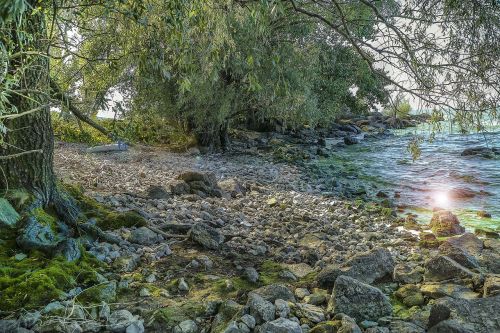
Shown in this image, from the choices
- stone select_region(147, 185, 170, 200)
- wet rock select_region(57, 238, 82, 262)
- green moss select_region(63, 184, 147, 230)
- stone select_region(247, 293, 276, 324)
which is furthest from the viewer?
stone select_region(147, 185, 170, 200)

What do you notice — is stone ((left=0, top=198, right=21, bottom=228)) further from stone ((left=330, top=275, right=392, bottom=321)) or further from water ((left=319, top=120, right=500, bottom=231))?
water ((left=319, top=120, right=500, bottom=231))

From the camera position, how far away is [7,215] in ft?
18.5

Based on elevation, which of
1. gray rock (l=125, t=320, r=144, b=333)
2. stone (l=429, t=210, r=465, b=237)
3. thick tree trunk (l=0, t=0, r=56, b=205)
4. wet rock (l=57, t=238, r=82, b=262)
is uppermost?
thick tree trunk (l=0, t=0, r=56, b=205)

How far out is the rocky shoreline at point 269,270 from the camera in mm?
4305

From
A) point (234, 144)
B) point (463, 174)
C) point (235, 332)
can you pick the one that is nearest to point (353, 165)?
point (463, 174)

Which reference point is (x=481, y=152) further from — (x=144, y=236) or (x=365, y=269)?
(x=144, y=236)

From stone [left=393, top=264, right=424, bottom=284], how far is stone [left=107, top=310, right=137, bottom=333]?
3504mm

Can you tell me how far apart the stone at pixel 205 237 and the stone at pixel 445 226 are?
15.6ft

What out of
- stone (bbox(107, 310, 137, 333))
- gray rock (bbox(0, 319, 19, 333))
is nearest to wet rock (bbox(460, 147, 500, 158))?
stone (bbox(107, 310, 137, 333))

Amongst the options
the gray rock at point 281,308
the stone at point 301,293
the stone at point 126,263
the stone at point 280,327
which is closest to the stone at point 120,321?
the stone at point 126,263

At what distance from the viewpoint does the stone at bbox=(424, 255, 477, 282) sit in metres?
5.84

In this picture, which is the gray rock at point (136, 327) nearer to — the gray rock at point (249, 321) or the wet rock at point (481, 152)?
the gray rock at point (249, 321)

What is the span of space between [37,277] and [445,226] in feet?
25.3

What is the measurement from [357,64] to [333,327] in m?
19.0
